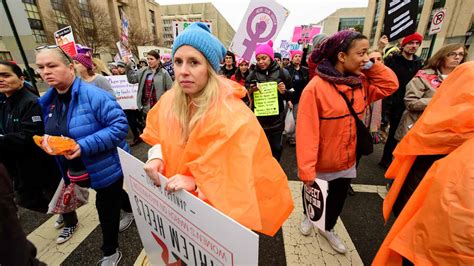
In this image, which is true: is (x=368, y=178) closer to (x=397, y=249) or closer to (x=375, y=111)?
(x=375, y=111)

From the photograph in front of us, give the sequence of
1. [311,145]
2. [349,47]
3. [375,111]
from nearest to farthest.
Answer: [349,47] < [311,145] < [375,111]

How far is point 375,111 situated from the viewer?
143 inches

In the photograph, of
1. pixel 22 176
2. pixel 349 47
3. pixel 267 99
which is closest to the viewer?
pixel 349 47

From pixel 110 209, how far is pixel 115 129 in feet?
2.50

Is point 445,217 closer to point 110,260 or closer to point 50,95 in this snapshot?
point 110,260

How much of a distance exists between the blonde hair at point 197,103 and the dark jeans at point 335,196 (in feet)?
5.13

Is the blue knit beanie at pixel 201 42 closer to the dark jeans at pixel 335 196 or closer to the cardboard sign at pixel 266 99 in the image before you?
the dark jeans at pixel 335 196

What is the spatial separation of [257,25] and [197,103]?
8.83ft

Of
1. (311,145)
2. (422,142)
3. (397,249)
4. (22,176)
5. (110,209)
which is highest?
(422,142)

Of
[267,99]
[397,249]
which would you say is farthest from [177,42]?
[267,99]

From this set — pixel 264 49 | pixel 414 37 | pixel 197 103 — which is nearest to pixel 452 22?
pixel 414 37

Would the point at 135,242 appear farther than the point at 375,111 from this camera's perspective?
No

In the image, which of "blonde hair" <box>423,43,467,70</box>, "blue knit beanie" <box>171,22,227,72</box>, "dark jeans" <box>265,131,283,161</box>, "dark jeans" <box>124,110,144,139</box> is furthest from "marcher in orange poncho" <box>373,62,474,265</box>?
"dark jeans" <box>124,110,144,139</box>

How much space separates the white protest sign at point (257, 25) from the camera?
3385mm
